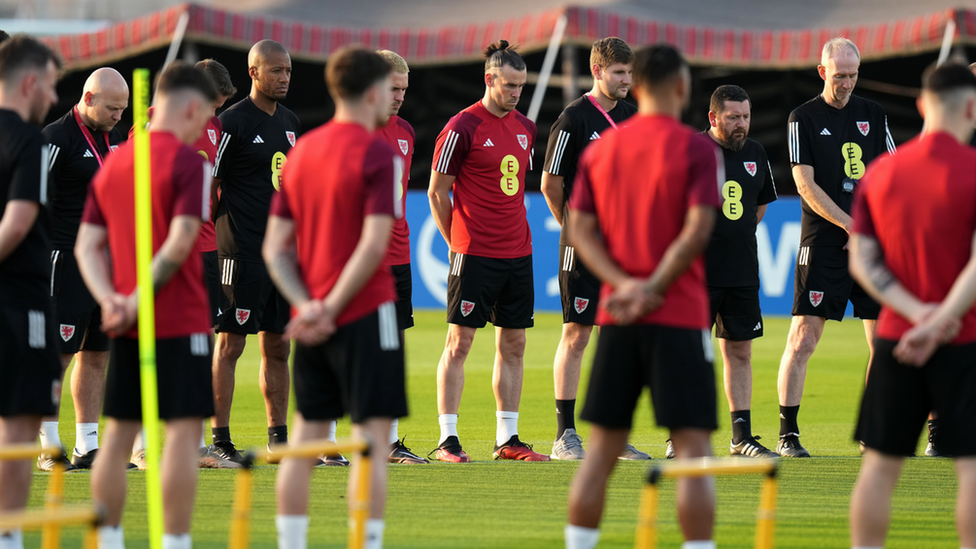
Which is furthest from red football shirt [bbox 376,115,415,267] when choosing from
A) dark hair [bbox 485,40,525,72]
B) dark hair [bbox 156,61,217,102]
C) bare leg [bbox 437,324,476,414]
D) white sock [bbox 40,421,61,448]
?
dark hair [bbox 156,61,217,102]

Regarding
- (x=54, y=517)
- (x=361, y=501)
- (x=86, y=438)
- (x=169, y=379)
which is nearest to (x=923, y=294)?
(x=361, y=501)

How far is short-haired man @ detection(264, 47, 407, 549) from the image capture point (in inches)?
187

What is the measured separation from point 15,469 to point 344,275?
1656mm

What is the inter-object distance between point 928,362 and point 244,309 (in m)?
4.51

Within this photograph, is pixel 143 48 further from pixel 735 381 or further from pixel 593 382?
pixel 593 382

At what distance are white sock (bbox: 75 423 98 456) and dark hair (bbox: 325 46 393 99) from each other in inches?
144

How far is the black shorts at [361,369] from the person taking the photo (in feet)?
15.8

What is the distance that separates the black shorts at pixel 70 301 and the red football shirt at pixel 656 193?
3946mm

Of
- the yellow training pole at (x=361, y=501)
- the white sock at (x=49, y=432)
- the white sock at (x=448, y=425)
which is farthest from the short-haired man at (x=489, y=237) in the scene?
the yellow training pole at (x=361, y=501)

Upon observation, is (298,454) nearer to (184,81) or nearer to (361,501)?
(361,501)

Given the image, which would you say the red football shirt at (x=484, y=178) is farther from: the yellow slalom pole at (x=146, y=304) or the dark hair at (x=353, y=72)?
the yellow slalom pole at (x=146, y=304)

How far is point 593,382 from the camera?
4.86m

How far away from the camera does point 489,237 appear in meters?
8.34

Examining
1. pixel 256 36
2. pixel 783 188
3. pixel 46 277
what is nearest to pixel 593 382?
pixel 46 277
